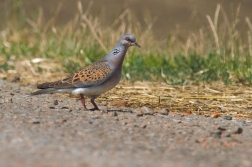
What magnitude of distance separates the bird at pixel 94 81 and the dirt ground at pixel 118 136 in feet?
0.66

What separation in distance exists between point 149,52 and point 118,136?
220 inches

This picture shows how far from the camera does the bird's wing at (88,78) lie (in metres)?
7.26

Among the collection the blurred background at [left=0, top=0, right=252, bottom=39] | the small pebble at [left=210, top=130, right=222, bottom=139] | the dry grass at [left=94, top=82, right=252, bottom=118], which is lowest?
the small pebble at [left=210, top=130, right=222, bottom=139]

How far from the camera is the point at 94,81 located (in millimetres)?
7270

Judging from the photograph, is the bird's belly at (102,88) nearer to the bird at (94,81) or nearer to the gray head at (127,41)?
the bird at (94,81)

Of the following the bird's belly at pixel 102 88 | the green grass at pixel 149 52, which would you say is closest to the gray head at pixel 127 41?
the bird's belly at pixel 102 88

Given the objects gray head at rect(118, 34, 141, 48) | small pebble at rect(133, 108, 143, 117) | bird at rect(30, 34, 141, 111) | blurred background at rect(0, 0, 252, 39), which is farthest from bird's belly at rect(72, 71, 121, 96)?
blurred background at rect(0, 0, 252, 39)

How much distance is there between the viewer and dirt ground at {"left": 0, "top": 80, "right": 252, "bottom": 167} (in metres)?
4.78

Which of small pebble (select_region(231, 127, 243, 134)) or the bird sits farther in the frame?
the bird

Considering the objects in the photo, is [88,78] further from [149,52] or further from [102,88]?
[149,52]

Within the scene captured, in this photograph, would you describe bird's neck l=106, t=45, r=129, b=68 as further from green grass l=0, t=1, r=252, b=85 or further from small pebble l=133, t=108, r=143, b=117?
green grass l=0, t=1, r=252, b=85

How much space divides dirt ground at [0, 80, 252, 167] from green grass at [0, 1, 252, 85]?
7.00ft

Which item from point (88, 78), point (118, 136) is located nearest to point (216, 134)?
point (118, 136)

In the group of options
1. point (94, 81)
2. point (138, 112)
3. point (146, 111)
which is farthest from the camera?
point (94, 81)
